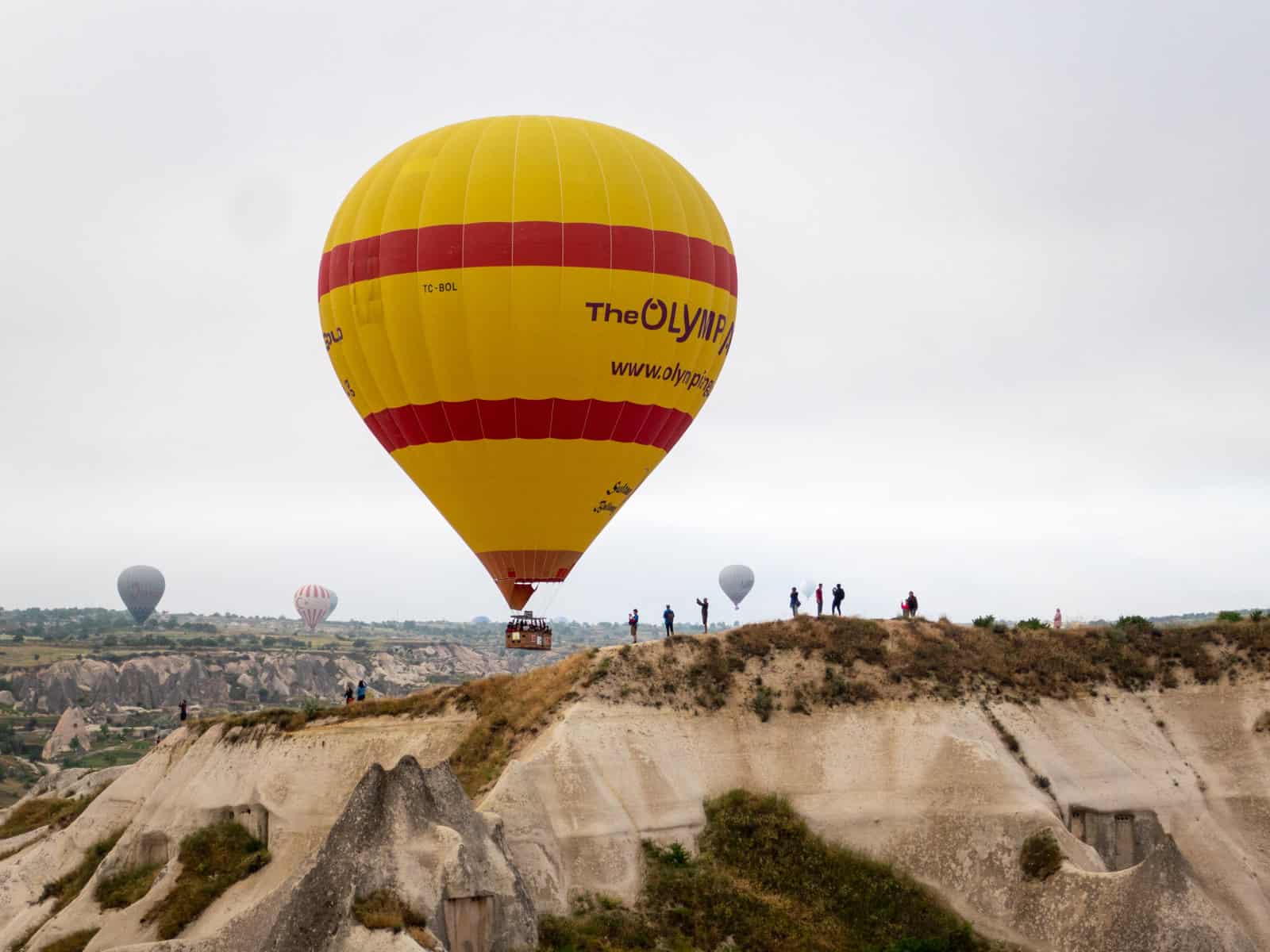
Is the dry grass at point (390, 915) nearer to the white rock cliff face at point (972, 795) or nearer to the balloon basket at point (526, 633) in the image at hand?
the white rock cliff face at point (972, 795)

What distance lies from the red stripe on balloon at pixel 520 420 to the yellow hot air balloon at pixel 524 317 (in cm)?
5

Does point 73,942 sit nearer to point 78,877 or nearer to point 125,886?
point 125,886

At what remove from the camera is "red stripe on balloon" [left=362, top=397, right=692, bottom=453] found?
44.9 meters

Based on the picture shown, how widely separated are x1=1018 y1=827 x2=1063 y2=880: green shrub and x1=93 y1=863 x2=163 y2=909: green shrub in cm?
2599

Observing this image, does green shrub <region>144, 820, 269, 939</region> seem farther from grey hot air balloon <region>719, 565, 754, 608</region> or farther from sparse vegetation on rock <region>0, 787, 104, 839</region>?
grey hot air balloon <region>719, 565, 754, 608</region>

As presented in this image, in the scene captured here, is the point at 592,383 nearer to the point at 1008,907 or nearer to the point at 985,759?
the point at 985,759

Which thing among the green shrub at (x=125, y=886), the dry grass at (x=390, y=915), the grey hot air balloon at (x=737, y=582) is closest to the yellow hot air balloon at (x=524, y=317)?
the green shrub at (x=125, y=886)

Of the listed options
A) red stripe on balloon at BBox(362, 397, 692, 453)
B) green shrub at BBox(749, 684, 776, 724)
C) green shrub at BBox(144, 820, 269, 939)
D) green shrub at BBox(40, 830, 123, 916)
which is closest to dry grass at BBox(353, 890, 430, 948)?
green shrub at BBox(144, 820, 269, 939)

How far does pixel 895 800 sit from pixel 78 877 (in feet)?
90.4

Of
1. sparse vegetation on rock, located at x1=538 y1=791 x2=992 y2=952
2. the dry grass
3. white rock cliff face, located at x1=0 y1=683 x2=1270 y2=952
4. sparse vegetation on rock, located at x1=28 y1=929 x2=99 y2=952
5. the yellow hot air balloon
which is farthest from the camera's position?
sparse vegetation on rock, located at x1=28 y1=929 x2=99 y2=952

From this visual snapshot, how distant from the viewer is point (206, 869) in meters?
46.2

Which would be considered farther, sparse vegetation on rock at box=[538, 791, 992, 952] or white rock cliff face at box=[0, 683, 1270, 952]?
white rock cliff face at box=[0, 683, 1270, 952]

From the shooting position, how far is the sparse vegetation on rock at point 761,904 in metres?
37.3

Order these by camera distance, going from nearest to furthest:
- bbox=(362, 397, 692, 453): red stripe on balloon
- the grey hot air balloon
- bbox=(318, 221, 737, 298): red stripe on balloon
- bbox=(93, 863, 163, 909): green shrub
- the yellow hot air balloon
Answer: bbox=(318, 221, 737, 298): red stripe on balloon → the yellow hot air balloon → bbox=(362, 397, 692, 453): red stripe on balloon → bbox=(93, 863, 163, 909): green shrub → the grey hot air balloon
